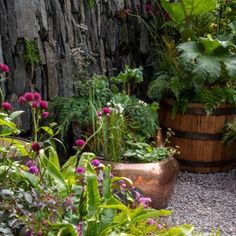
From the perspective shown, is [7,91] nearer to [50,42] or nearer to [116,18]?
[50,42]

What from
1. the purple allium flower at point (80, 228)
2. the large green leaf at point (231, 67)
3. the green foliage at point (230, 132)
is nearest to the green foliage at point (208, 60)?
the large green leaf at point (231, 67)

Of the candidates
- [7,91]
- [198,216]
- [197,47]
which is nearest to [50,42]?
[7,91]

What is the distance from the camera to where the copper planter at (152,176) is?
3.20 m

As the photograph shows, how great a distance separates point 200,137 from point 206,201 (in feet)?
1.84

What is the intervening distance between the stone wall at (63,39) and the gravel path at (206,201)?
3.69 ft

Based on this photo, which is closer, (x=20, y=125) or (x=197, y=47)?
(x=20, y=125)

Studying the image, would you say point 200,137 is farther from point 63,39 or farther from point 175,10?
point 63,39

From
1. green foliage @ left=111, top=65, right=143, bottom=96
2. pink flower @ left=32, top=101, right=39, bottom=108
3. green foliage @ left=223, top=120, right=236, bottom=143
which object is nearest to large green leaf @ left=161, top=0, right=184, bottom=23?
green foliage @ left=111, top=65, right=143, bottom=96

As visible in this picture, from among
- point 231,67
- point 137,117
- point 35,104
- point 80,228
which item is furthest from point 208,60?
point 80,228

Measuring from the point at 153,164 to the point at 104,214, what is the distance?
1.09 m

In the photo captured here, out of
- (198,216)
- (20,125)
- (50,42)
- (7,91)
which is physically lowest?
(198,216)

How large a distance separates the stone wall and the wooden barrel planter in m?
0.71

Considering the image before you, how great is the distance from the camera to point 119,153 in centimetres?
340

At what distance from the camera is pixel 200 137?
4.04 m
